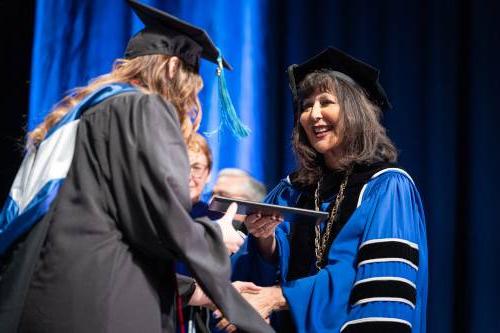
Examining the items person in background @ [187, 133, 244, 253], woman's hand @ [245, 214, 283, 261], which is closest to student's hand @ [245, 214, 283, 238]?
woman's hand @ [245, 214, 283, 261]

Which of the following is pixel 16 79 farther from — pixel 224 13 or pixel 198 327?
pixel 198 327

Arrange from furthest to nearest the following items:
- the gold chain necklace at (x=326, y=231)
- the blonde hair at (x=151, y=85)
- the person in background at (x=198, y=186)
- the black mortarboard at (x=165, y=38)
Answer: the person in background at (x=198, y=186)
the gold chain necklace at (x=326, y=231)
the black mortarboard at (x=165, y=38)
the blonde hair at (x=151, y=85)

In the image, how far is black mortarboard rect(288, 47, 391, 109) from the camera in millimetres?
2674

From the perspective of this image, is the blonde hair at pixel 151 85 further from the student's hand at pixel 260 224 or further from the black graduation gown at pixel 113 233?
the student's hand at pixel 260 224

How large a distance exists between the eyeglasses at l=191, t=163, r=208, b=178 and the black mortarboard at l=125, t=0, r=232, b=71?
1194mm

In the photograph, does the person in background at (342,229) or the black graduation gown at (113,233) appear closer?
the black graduation gown at (113,233)

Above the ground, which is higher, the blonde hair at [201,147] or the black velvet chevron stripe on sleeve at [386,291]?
the blonde hair at [201,147]

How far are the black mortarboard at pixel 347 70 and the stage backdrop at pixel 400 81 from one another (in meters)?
0.70

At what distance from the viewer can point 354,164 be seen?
2.63 metres

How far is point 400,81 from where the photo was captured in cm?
343

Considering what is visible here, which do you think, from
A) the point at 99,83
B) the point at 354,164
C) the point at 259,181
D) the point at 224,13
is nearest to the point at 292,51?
the point at 224,13

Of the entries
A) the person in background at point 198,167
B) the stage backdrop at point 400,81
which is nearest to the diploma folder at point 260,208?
the person in background at point 198,167

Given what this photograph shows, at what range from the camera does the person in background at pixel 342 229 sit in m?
2.21

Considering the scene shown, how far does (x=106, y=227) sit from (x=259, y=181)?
1.88m
